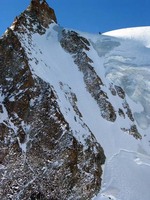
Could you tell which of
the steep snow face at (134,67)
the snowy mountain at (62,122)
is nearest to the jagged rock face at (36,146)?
the snowy mountain at (62,122)

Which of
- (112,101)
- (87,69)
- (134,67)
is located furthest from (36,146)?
(134,67)

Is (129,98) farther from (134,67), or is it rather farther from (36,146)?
(36,146)

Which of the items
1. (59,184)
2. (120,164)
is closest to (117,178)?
(120,164)

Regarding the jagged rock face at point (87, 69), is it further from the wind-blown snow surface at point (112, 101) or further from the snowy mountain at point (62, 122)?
the wind-blown snow surface at point (112, 101)

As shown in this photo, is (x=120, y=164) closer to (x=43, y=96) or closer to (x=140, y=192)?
(x=140, y=192)

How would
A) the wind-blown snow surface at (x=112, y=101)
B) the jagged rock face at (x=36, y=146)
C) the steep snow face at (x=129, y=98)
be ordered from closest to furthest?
the jagged rock face at (x=36, y=146)
the steep snow face at (x=129, y=98)
the wind-blown snow surface at (x=112, y=101)

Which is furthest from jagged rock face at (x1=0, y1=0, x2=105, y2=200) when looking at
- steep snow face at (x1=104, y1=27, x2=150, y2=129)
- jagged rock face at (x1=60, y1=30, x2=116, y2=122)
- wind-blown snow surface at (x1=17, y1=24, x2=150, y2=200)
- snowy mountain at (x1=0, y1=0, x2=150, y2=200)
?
steep snow face at (x1=104, y1=27, x2=150, y2=129)
